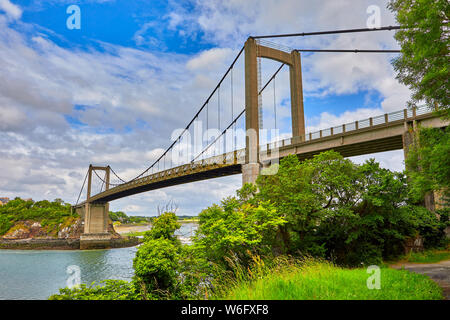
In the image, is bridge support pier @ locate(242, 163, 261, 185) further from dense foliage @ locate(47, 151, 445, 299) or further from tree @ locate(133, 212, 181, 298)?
tree @ locate(133, 212, 181, 298)

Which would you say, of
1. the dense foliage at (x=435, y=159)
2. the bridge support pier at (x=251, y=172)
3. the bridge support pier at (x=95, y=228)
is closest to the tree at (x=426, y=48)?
the dense foliage at (x=435, y=159)

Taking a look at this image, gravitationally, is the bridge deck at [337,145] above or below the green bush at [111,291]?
above

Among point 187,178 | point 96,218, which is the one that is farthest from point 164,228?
point 96,218

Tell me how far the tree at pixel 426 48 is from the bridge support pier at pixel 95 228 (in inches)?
2646

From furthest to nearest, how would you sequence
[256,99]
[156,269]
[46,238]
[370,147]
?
[46,238]
[256,99]
[370,147]
[156,269]

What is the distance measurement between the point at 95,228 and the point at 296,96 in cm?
6088

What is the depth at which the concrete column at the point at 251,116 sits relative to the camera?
2850 cm

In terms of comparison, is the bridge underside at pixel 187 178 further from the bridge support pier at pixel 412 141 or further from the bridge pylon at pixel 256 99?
the bridge support pier at pixel 412 141

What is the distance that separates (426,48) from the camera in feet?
28.2

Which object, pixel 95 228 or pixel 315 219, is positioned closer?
pixel 315 219

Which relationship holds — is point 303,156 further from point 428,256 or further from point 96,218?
point 96,218

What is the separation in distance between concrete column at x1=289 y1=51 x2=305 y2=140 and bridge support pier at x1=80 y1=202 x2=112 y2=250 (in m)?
51.7
